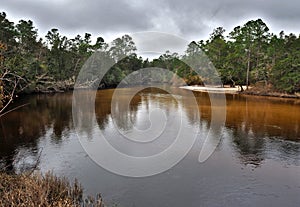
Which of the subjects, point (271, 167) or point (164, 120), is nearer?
point (271, 167)

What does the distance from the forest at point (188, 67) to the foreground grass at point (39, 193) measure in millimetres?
19051

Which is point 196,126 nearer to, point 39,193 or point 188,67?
point 39,193

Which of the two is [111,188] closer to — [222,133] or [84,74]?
[222,133]

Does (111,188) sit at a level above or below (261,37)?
below

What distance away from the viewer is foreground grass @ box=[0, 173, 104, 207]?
17.1ft

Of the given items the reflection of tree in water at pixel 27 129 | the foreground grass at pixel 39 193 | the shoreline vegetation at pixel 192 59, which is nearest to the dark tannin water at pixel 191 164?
the reflection of tree in water at pixel 27 129

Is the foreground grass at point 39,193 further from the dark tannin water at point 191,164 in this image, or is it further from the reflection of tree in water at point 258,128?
the reflection of tree in water at point 258,128

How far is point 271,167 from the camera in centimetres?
957

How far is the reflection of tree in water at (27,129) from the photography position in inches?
430

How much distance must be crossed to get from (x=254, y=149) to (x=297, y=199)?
14.4 ft

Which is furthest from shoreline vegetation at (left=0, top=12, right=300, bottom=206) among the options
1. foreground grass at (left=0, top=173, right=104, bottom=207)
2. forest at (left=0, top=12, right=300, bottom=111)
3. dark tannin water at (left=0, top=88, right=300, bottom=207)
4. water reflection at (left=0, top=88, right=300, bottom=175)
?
foreground grass at (left=0, top=173, right=104, bottom=207)

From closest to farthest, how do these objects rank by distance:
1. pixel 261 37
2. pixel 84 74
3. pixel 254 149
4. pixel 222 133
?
1. pixel 254 149
2. pixel 222 133
3. pixel 261 37
4. pixel 84 74

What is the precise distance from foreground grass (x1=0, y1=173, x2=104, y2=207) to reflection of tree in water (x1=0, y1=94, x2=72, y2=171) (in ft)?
10.8

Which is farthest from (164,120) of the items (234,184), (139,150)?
(234,184)
